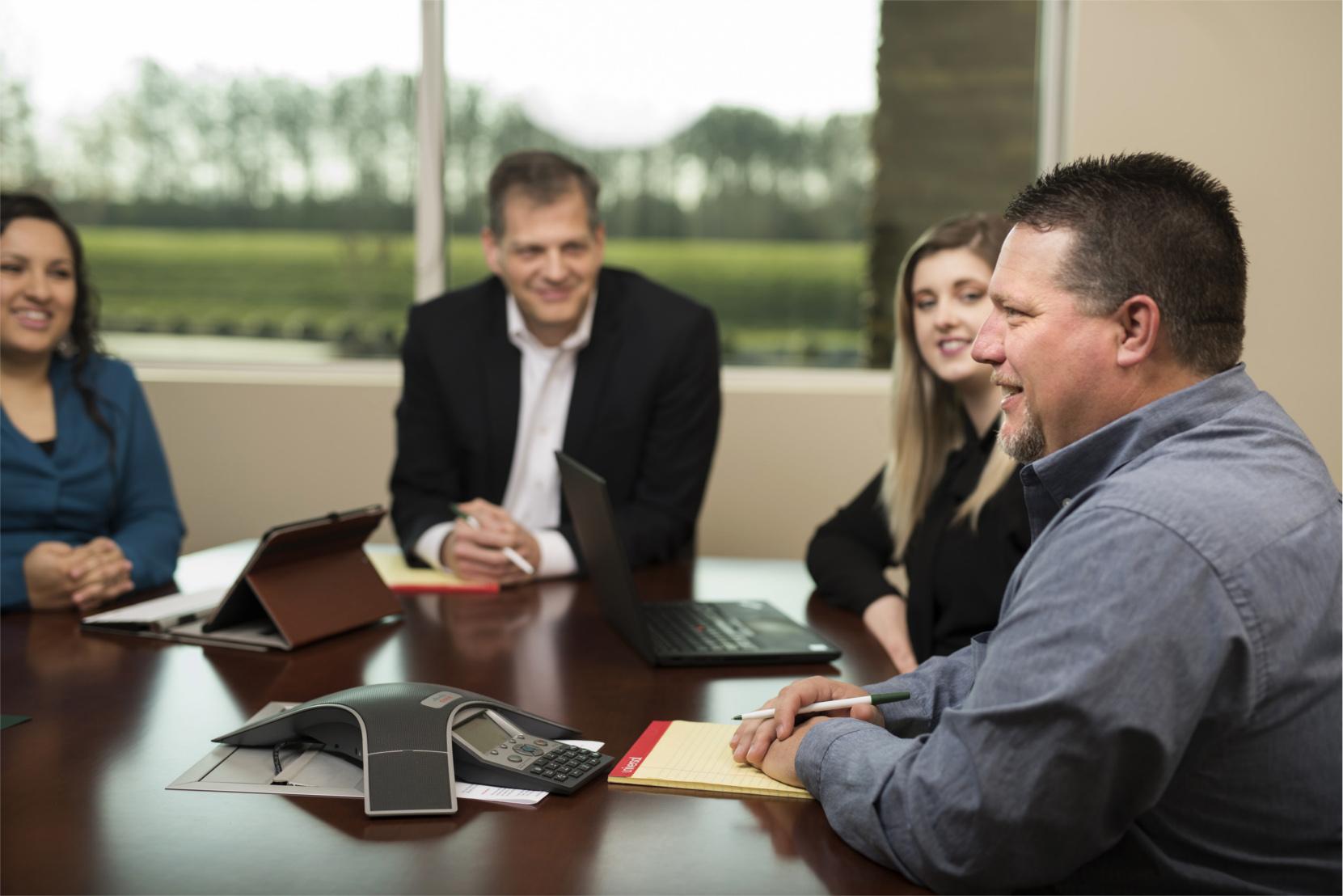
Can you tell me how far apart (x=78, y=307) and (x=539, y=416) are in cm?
106

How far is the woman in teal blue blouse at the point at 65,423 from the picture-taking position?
252 cm

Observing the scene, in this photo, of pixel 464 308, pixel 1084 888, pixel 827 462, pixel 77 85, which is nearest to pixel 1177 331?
pixel 1084 888

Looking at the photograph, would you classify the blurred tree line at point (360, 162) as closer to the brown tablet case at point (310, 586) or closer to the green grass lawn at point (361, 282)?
the green grass lawn at point (361, 282)

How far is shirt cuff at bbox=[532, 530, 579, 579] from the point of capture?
8.07ft

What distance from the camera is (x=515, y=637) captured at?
1.97 m

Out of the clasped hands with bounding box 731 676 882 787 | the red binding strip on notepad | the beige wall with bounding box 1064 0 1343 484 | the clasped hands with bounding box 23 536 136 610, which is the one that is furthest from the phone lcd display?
the beige wall with bounding box 1064 0 1343 484

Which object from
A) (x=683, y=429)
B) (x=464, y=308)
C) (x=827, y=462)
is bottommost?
(x=827, y=462)

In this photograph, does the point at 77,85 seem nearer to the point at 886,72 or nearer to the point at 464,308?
the point at 464,308

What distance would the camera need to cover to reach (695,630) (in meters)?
1.96

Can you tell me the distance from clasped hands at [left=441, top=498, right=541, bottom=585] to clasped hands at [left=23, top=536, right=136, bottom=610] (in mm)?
607

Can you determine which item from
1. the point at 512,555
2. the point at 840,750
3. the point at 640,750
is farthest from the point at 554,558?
the point at 840,750

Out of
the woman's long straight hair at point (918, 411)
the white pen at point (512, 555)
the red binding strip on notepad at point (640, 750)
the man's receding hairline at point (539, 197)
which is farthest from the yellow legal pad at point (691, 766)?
Answer: the man's receding hairline at point (539, 197)

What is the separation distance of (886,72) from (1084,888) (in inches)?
138

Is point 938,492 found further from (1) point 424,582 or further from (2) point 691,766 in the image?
(2) point 691,766
